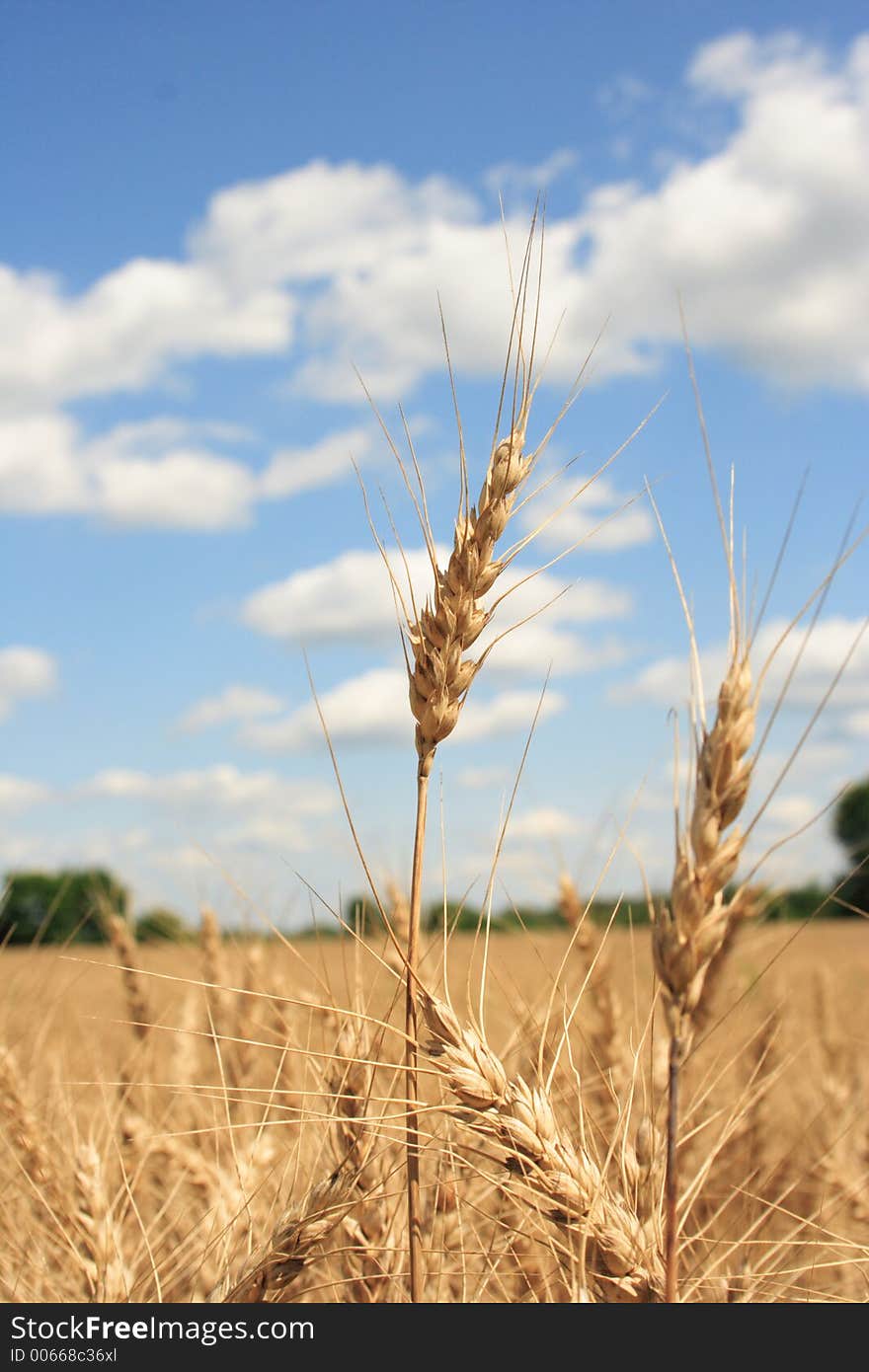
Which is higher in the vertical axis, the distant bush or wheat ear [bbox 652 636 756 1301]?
wheat ear [bbox 652 636 756 1301]

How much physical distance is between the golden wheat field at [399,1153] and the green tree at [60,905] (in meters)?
0.22

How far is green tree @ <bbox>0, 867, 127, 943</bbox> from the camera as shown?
3439 millimetres

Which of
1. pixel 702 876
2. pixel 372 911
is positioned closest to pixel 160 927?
pixel 372 911

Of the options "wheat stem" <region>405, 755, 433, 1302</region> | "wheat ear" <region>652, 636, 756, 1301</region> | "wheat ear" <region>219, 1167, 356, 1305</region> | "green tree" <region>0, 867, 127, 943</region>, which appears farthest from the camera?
"green tree" <region>0, 867, 127, 943</region>

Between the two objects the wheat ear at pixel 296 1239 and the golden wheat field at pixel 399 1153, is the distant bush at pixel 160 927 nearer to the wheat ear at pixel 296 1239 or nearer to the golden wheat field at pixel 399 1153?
the golden wheat field at pixel 399 1153

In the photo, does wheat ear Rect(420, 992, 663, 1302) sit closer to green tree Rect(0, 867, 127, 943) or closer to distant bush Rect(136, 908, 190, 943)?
green tree Rect(0, 867, 127, 943)

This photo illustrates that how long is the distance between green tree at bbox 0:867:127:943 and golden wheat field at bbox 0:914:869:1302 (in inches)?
8.7

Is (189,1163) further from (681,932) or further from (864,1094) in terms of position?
(864,1094)

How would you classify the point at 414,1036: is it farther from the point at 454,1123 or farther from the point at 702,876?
the point at 702,876

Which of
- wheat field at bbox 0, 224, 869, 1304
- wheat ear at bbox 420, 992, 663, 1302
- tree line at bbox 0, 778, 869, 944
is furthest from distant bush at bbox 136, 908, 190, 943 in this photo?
wheat ear at bbox 420, 992, 663, 1302

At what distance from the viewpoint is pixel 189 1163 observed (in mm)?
2918

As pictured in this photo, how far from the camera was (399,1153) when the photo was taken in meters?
2.30

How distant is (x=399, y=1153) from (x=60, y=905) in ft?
21.5

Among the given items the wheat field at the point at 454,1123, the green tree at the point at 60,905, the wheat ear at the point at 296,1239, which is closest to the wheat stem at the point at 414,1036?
the wheat field at the point at 454,1123
